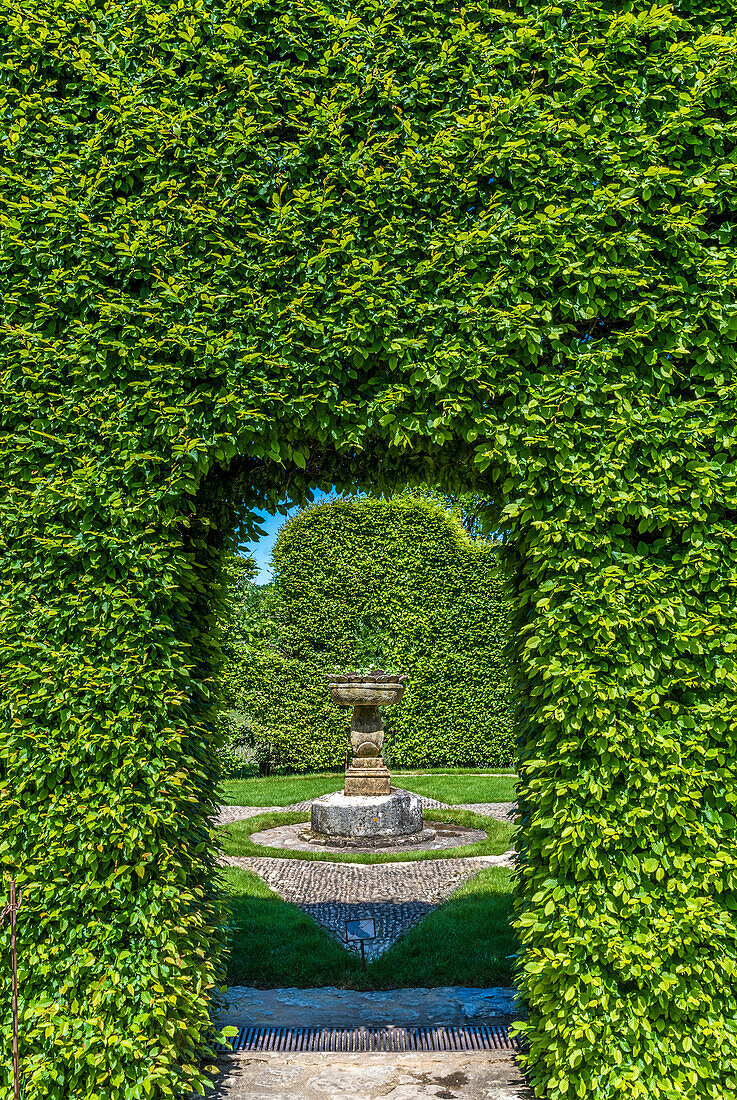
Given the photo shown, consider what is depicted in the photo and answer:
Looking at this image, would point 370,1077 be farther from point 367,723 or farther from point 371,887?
point 367,723

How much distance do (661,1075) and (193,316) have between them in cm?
382

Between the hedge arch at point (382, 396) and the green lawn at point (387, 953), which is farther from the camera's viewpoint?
the green lawn at point (387, 953)

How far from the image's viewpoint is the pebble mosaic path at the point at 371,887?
19.7 ft

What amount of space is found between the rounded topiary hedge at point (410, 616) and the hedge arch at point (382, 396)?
10.9m

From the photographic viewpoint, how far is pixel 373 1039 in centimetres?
399

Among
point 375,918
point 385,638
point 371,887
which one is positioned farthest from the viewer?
point 385,638

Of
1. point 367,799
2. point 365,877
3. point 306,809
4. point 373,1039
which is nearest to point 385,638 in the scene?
point 306,809

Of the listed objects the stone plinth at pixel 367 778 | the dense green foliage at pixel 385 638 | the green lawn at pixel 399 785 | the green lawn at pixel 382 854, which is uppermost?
the dense green foliage at pixel 385 638

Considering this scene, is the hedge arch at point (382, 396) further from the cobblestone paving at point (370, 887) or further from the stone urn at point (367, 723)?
the stone urn at point (367, 723)

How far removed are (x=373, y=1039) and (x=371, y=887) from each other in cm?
313

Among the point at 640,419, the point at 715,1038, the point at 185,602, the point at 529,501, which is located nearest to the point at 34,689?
the point at 185,602

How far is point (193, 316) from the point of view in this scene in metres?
3.22

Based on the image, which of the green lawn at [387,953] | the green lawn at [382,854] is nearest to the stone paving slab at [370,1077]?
the green lawn at [387,953]

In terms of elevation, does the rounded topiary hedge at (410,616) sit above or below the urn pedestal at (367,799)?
above
